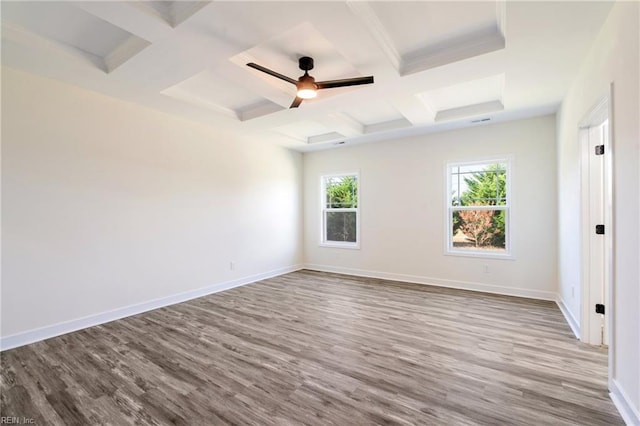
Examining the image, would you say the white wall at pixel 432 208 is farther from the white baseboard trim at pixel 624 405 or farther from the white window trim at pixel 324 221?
the white baseboard trim at pixel 624 405

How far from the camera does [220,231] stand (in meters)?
4.78

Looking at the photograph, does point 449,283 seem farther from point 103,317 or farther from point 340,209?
point 103,317

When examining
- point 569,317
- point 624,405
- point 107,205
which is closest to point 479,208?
point 569,317

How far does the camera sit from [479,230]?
4680mm

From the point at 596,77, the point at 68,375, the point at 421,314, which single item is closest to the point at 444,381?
the point at 421,314

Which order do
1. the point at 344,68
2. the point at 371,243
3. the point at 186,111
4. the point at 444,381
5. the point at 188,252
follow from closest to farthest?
the point at 444,381 < the point at 344,68 < the point at 186,111 < the point at 188,252 < the point at 371,243

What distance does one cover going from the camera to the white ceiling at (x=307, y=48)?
202 cm

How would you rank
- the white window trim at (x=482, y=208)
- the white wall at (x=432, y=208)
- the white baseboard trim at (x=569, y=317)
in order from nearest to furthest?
1. the white baseboard trim at (x=569, y=317)
2. the white wall at (x=432, y=208)
3. the white window trim at (x=482, y=208)

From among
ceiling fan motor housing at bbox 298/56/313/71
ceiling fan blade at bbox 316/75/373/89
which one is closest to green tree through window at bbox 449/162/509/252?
ceiling fan blade at bbox 316/75/373/89

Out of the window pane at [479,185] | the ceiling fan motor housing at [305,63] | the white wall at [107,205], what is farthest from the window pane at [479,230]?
the white wall at [107,205]

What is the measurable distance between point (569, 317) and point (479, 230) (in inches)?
68.1

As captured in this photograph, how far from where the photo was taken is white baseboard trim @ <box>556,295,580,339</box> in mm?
2865

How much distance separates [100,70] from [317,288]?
3.98 meters

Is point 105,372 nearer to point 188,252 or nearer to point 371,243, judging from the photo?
point 188,252
